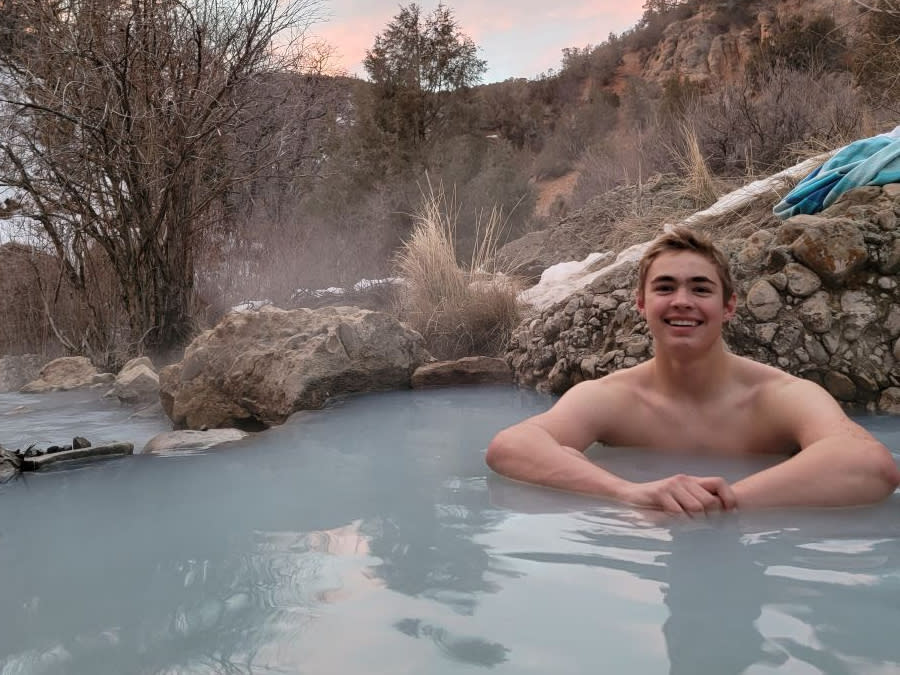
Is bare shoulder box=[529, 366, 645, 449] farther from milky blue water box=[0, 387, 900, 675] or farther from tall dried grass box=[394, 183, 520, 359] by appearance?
tall dried grass box=[394, 183, 520, 359]

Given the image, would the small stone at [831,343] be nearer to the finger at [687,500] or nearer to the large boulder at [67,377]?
the finger at [687,500]

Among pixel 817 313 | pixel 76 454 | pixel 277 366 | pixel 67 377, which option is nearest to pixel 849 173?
pixel 817 313

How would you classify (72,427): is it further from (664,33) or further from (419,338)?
(664,33)

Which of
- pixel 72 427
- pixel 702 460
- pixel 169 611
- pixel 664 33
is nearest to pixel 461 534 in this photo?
pixel 169 611

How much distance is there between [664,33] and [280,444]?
2469cm

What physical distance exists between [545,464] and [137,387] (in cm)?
392

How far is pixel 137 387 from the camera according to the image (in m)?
5.58

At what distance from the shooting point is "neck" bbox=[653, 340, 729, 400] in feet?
9.03

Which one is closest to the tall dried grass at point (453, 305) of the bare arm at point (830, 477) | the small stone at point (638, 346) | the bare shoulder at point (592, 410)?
the small stone at point (638, 346)

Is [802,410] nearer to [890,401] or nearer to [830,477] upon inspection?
[830,477]

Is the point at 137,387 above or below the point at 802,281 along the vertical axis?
below

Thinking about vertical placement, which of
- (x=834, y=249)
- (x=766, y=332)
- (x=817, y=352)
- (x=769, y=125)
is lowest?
(x=817, y=352)

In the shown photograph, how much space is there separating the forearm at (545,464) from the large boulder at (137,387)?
359 cm

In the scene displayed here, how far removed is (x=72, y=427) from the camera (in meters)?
4.70
